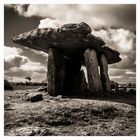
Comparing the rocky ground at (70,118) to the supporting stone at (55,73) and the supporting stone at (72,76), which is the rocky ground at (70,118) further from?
the supporting stone at (72,76)

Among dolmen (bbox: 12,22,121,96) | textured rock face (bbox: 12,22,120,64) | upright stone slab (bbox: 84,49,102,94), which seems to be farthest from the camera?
upright stone slab (bbox: 84,49,102,94)

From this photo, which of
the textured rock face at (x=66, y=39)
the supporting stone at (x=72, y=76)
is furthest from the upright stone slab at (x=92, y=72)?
the supporting stone at (x=72, y=76)

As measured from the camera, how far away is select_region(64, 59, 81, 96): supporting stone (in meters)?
11.2

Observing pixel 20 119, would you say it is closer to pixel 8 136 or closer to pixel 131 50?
pixel 8 136

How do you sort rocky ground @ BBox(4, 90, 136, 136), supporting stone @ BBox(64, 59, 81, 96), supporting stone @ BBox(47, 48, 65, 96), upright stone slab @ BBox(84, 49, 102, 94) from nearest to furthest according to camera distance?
rocky ground @ BBox(4, 90, 136, 136)
supporting stone @ BBox(47, 48, 65, 96)
upright stone slab @ BBox(84, 49, 102, 94)
supporting stone @ BBox(64, 59, 81, 96)

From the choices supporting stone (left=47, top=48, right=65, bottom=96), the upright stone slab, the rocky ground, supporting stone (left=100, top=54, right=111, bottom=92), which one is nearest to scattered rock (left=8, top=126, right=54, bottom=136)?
the rocky ground

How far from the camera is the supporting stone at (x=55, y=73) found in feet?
31.1

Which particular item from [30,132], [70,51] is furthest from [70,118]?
[70,51]

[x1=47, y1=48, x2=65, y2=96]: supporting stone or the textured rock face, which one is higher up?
the textured rock face

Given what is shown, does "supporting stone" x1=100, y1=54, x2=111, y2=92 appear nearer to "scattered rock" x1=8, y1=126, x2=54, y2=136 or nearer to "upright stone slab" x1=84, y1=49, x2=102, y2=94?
"upright stone slab" x1=84, y1=49, x2=102, y2=94

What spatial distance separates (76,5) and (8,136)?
385 centimetres

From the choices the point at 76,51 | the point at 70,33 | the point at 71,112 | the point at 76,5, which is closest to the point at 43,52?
the point at 76,51

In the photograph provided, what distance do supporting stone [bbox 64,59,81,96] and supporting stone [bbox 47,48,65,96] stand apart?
1.19m

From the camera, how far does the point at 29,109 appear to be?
23.7 feet
